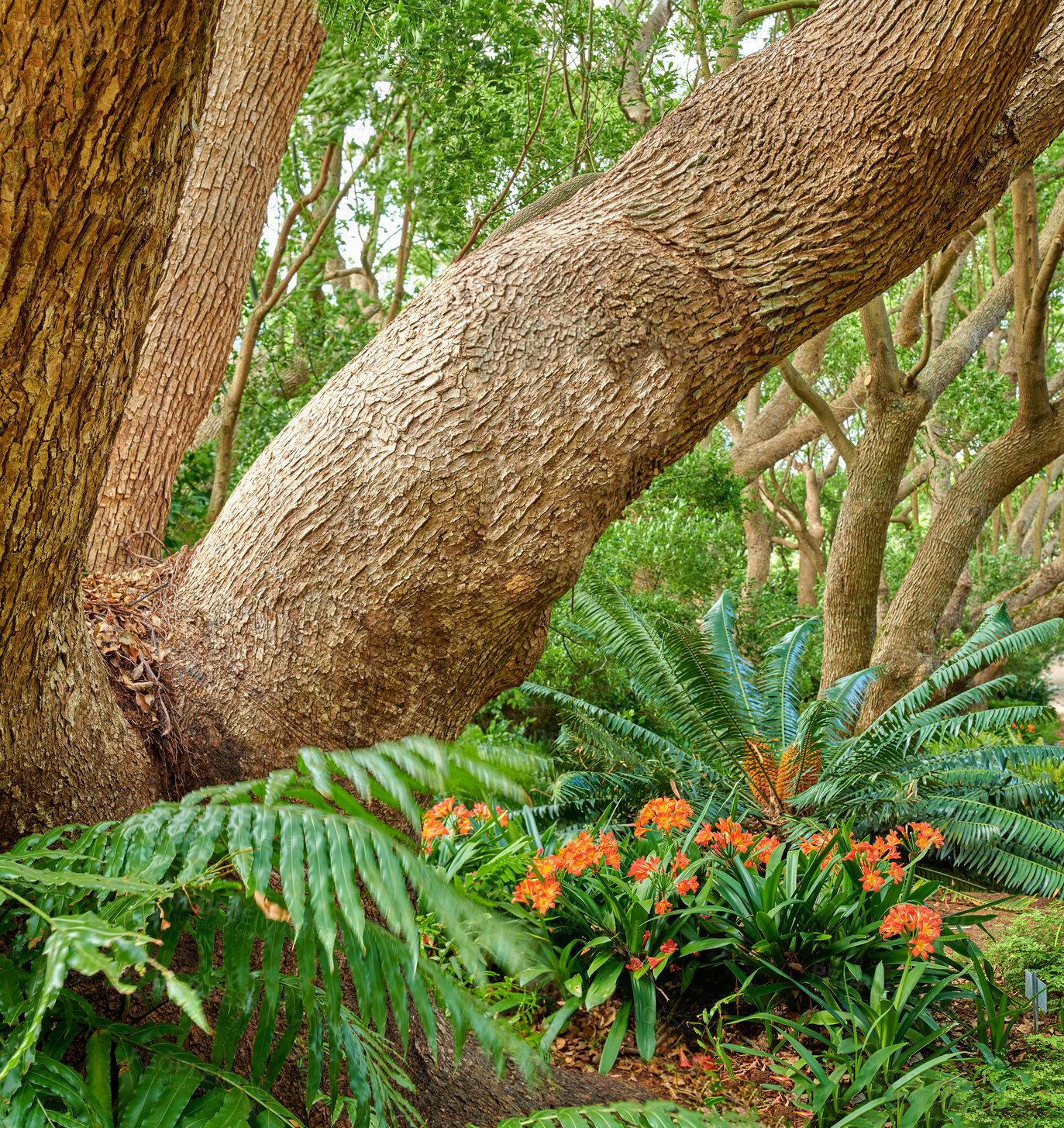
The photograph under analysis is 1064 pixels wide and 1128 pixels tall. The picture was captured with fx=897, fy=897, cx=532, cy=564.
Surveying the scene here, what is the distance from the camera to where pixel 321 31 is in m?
3.42

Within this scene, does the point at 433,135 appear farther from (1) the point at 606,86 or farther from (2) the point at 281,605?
(2) the point at 281,605

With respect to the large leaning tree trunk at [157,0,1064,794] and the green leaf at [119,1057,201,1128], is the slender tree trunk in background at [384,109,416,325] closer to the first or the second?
the large leaning tree trunk at [157,0,1064,794]

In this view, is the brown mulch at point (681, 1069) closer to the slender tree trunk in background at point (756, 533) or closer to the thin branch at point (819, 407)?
the thin branch at point (819, 407)

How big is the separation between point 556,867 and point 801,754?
7.34 feet

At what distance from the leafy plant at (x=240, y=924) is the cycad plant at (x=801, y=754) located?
3.59 m

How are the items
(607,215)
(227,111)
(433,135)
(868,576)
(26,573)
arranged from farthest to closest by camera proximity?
1. (868,576)
2. (433,135)
3. (227,111)
4. (607,215)
5. (26,573)

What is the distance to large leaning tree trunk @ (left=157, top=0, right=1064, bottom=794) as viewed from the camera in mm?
1809

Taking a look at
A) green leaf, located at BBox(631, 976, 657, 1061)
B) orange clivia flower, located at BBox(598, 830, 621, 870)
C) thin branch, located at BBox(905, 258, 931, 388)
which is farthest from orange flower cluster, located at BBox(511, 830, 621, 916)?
thin branch, located at BBox(905, 258, 931, 388)

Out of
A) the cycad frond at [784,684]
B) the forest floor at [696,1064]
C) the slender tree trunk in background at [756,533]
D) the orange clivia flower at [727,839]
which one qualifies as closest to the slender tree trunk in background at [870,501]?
the cycad frond at [784,684]

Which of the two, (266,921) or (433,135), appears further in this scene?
(433,135)

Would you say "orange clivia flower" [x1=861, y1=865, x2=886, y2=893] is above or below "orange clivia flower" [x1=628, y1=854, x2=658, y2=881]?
below

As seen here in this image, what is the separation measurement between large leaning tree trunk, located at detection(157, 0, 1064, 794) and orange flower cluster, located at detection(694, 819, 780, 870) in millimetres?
2060

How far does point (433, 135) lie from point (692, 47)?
2.77m

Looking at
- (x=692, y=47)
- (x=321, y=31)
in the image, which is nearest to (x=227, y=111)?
A: (x=321, y=31)
